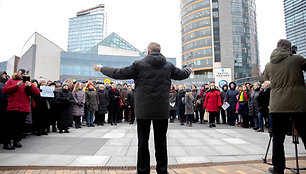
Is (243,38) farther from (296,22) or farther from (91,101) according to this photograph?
(91,101)

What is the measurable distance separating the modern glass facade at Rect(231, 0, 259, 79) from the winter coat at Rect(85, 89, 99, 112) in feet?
205

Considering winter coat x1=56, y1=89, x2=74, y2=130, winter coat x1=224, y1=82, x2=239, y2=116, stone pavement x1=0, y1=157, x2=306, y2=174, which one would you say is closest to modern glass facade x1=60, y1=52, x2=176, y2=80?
winter coat x1=224, y1=82, x2=239, y2=116

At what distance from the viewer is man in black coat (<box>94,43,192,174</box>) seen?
2.63 meters

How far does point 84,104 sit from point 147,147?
730cm

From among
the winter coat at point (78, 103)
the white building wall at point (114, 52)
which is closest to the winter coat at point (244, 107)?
the winter coat at point (78, 103)

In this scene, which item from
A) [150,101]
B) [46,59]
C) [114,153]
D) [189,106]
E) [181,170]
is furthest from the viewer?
[46,59]

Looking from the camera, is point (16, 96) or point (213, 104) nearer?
point (16, 96)

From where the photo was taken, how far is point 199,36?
2606 inches

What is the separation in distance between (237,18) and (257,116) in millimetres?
65400

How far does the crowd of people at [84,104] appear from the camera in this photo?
4656mm

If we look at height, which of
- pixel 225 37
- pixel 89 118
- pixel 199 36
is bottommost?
pixel 89 118

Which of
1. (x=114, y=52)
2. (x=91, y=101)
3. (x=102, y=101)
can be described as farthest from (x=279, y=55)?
(x=114, y=52)

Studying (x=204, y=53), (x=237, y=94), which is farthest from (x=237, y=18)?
(x=237, y=94)

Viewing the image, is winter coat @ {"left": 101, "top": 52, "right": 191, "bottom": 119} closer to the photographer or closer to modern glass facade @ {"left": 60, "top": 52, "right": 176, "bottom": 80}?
the photographer
